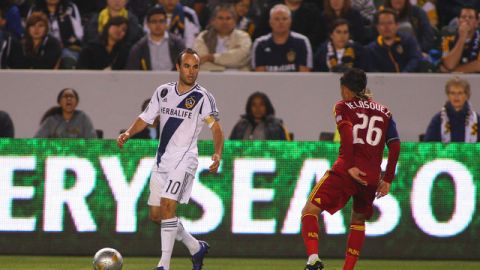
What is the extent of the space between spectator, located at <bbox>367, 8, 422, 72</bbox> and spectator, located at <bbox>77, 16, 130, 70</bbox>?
347 centimetres

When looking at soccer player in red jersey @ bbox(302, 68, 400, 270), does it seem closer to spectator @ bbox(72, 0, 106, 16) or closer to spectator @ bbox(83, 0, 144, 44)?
spectator @ bbox(83, 0, 144, 44)

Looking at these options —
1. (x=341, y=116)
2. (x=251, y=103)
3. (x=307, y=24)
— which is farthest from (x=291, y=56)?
(x=341, y=116)

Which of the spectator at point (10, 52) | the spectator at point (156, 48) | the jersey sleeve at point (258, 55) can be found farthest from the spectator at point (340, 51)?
the spectator at point (10, 52)

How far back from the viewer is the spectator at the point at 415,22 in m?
16.2

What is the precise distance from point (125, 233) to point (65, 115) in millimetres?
2530

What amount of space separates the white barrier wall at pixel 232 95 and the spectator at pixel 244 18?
1282 millimetres

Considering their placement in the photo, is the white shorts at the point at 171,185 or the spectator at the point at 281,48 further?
the spectator at the point at 281,48

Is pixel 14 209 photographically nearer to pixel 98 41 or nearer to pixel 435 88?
pixel 98 41

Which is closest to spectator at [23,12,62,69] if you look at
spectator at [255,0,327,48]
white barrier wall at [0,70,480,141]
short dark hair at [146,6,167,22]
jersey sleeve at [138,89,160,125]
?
white barrier wall at [0,70,480,141]

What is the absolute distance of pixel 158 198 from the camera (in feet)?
33.8

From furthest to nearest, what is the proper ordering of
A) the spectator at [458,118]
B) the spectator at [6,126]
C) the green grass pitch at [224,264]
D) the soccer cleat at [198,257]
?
1. the spectator at [6,126]
2. the spectator at [458,118]
3. the green grass pitch at [224,264]
4. the soccer cleat at [198,257]

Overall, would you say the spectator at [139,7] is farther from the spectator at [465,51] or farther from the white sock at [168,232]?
the white sock at [168,232]

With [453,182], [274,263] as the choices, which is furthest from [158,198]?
[453,182]

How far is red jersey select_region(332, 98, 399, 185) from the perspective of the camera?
31.5ft
